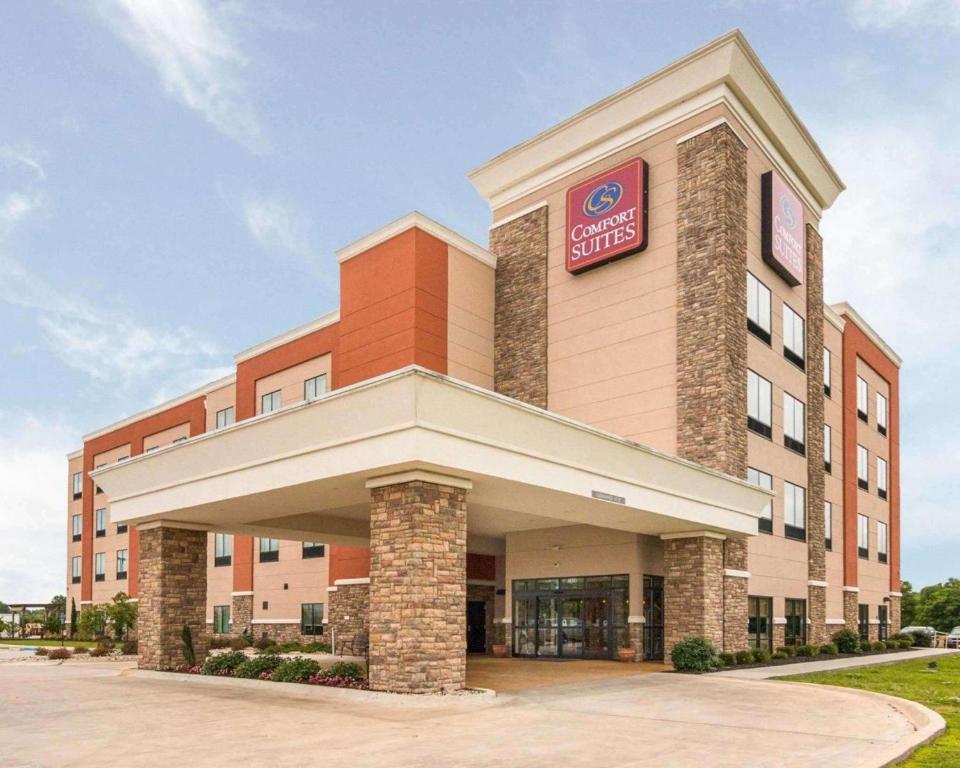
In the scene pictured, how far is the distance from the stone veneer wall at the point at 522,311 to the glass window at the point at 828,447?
13.2 m

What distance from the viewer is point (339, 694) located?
17359 mm

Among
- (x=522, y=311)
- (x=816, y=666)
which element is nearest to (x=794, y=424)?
(x=816, y=666)

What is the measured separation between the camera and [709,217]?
28.7 m

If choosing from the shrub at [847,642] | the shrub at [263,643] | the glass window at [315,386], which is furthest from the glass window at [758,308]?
the shrub at [263,643]

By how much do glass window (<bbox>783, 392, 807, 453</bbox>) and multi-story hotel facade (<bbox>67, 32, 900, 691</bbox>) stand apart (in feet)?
0.47

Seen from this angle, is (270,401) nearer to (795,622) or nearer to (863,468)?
(795,622)

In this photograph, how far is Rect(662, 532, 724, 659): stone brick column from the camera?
2498 centimetres

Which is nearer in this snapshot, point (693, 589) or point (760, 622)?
point (693, 589)

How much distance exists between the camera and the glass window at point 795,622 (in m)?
31.7

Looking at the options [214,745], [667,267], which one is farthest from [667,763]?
[667,267]

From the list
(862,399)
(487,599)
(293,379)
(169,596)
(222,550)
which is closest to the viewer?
(169,596)

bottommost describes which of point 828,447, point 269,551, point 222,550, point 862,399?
point 222,550

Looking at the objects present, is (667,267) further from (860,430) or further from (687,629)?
(860,430)

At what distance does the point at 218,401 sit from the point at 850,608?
31.1 m
